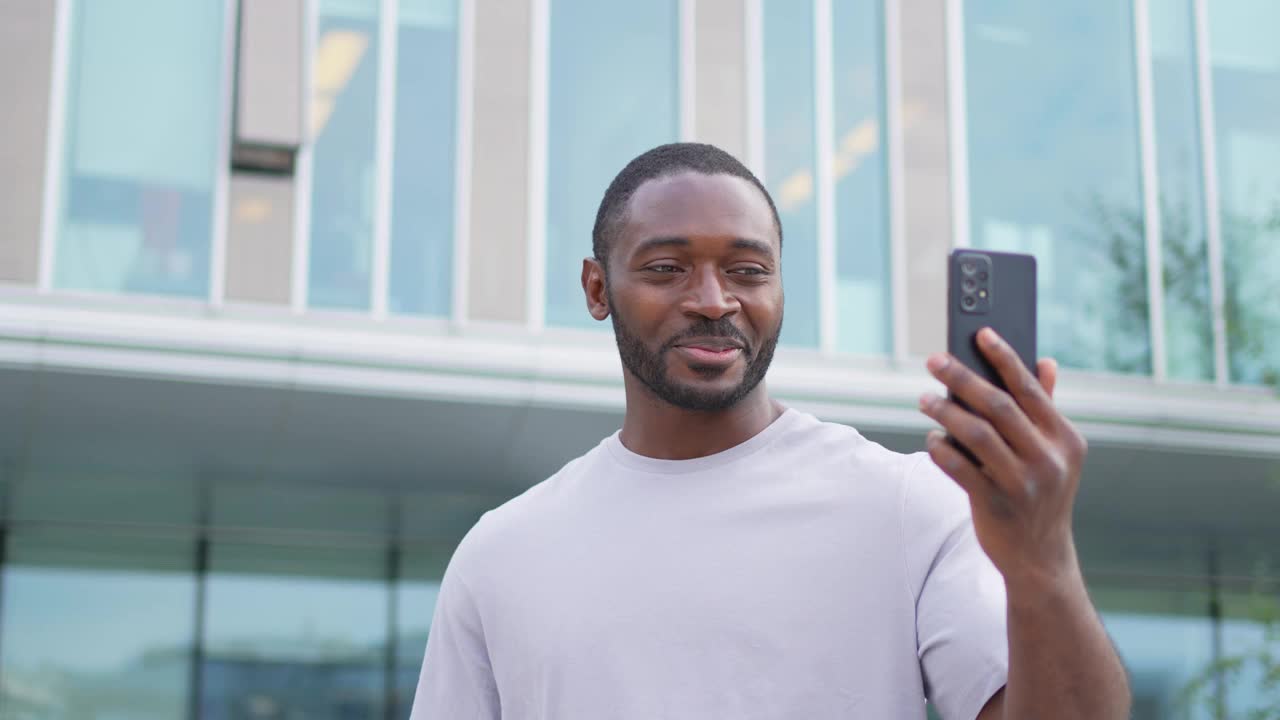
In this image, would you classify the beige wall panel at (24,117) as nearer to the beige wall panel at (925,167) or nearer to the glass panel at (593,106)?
the glass panel at (593,106)

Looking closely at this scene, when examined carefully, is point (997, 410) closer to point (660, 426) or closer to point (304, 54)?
point (660, 426)

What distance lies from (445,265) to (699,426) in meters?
8.49

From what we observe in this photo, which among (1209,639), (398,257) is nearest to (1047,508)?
(398,257)

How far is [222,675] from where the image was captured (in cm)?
1167

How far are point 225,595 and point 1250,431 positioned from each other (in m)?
7.91

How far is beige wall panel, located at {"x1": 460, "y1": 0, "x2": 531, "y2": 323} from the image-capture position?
1055cm

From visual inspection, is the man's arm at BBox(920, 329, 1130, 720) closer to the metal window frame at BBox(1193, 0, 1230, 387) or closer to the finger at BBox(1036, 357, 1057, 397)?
the finger at BBox(1036, 357, 1057, 397)

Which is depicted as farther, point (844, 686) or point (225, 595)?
point (225, 595)

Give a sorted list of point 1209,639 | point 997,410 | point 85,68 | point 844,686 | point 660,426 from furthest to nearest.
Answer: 1. point 1209,639
2. point 85,68
3. point 660,426
4. point 844,686
5. point 997,410

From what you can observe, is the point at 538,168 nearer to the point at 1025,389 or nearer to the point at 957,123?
the point at 957,123

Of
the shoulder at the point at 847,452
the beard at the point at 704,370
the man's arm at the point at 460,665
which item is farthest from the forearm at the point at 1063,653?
the man's arm at the point at 460,665

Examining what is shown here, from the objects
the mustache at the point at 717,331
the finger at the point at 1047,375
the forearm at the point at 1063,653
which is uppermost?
the mustache at the point at 717,331

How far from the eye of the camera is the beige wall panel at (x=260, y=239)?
33.0 feet

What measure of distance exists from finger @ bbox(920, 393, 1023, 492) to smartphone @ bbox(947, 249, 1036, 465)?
11cm
